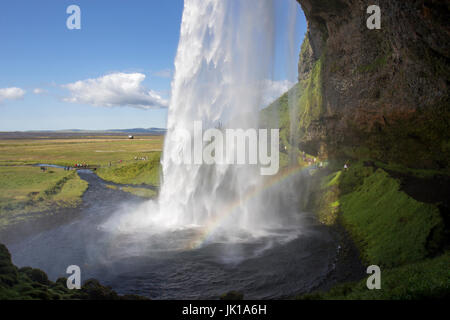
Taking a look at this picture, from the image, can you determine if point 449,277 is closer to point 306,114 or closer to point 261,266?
point 261,266

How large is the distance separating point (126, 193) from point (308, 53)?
55571 millimetres

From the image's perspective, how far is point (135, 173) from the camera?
2147 inches

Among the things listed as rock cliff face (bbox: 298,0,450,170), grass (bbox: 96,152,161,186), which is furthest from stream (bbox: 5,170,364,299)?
grass (bbox: 96,152,161,186)

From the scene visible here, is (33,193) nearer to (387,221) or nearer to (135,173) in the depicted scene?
(135,173)

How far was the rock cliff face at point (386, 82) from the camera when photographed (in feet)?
55.4

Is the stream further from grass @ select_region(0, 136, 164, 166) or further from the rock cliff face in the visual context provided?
grass @ select_region(0, 136, 164, 166)

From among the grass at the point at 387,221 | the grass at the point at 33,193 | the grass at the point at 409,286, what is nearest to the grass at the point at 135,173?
the grass at the point at 33,193

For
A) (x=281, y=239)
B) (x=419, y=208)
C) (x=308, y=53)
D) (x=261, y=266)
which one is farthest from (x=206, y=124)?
(x=308, y=53)

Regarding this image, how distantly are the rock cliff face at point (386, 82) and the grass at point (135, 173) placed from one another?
99.7 ft

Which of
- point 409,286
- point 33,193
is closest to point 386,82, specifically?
point 409,286

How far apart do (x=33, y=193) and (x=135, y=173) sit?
19057mm

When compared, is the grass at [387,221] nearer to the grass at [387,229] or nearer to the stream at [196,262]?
the grass at [387,229]

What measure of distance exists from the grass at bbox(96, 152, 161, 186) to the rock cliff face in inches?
1196

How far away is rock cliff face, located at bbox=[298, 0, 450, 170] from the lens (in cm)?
1688
